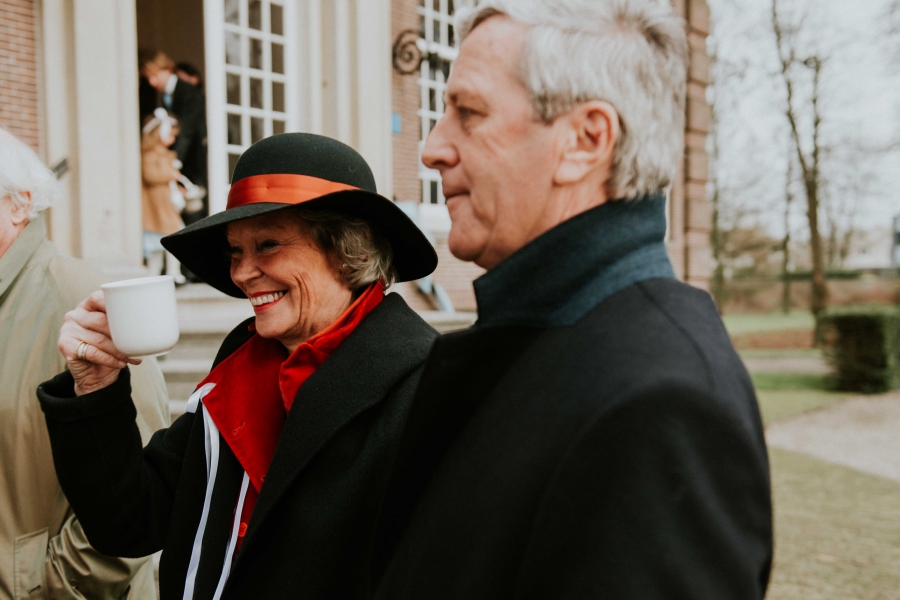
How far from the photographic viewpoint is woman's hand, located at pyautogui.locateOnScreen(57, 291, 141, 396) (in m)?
1.45

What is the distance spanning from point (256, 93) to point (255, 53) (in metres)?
0.42

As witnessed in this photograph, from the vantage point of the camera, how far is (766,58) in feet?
71.2

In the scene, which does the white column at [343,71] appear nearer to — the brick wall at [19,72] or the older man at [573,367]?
the brick wall at [19,72]

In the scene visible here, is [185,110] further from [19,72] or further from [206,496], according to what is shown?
[206,496]

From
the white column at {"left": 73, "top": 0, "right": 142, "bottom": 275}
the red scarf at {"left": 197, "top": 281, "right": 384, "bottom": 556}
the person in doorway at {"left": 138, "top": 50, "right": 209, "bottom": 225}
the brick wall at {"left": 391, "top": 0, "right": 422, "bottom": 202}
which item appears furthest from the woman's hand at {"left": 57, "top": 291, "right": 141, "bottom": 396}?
the brick wall at {"left": 391, "top": 0, "right": 422, "bottom": 202}

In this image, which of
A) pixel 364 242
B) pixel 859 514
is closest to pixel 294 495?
pixel 364 242

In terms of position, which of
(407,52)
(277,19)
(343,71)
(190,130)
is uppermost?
(277,19)

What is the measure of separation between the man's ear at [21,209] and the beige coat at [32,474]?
5cm

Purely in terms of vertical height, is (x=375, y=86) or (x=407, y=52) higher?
(x=407, y=52)

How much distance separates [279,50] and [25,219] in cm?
570

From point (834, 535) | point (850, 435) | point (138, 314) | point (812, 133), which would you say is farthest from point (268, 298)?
point (812, 133)

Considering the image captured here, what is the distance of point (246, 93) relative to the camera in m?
7.07

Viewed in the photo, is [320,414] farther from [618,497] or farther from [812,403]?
[812,403]

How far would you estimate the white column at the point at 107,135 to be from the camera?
5.04m
